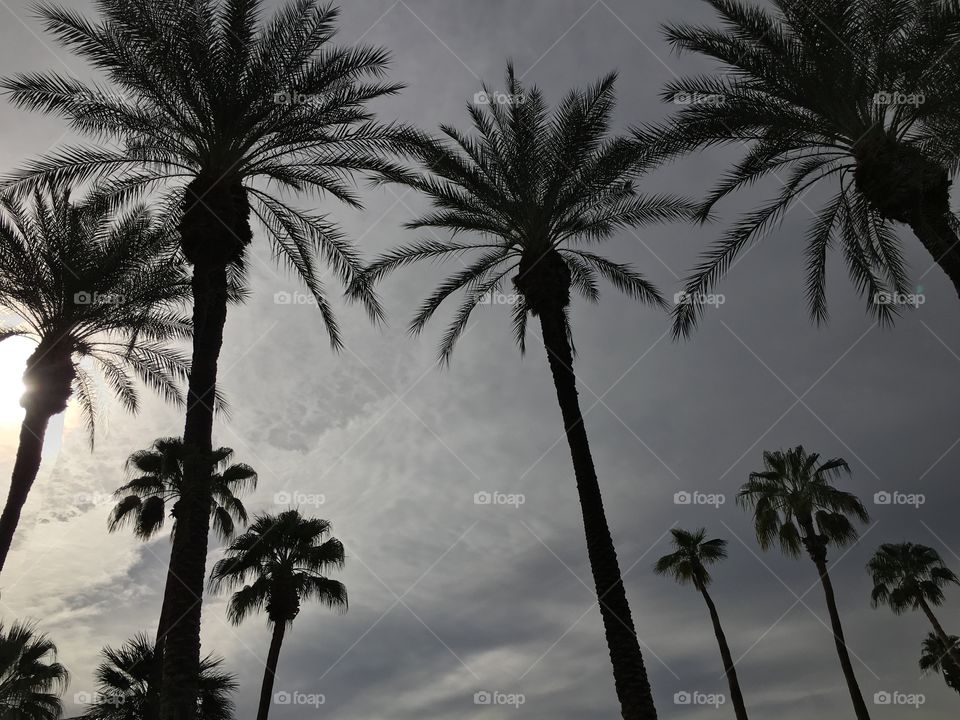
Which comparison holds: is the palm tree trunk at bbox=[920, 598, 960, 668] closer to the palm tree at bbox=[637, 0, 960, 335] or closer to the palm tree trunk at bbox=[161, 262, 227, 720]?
the palm tree at bbox=[637, 0, 960, 335]

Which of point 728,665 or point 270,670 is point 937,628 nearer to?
point 728,665

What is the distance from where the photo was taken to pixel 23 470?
15203 millimetres

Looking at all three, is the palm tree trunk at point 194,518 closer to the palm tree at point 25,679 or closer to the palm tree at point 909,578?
the palm tree at point 25,679

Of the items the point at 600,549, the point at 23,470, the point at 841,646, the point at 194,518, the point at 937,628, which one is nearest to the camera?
the point at 194,518

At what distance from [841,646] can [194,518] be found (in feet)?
77.4

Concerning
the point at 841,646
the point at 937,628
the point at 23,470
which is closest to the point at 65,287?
the point at 23,470

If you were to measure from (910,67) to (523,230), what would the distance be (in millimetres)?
7864

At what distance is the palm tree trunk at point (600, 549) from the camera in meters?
10.6

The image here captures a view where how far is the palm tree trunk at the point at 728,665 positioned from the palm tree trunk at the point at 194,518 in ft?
81.7

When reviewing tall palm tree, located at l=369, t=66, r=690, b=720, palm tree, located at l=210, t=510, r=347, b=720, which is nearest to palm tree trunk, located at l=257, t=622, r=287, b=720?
palm tree, located at l=210, t=510, r=347, b=720

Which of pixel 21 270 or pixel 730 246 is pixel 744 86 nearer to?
pixel 730 246

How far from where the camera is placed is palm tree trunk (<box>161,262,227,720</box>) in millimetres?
8805

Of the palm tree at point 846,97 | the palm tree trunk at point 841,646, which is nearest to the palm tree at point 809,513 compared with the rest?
the palm tree trunk at point 841,646

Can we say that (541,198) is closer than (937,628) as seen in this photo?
Yes
